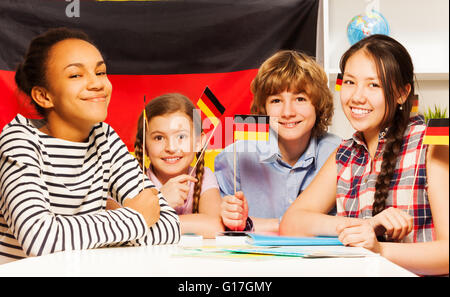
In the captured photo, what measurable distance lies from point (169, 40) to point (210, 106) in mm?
341

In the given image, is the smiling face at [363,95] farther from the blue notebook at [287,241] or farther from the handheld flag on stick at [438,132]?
the handheld flag on stick at [438,132]

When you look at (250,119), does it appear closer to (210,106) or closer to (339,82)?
(210,106)

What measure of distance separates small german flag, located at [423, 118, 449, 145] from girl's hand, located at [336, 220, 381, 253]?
0.32 m

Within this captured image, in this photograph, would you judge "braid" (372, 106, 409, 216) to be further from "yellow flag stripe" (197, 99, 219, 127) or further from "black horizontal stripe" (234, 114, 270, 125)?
"yellow flag stripe" (197, 99, 219, 127)

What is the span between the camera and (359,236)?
3.92 feet

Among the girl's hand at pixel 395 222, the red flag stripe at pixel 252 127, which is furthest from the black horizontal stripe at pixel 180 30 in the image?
the girl's hand at pixel 395 222

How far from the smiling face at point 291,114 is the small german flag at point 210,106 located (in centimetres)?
18

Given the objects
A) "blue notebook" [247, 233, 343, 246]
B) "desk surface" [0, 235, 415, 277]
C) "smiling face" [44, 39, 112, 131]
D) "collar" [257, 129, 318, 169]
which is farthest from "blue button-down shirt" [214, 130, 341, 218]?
"desk surface" [0, 235, 415, 277]

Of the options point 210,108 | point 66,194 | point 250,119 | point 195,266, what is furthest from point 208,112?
point 195,266

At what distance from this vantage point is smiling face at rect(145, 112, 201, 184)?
6.09ft

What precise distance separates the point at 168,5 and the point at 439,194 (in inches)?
48.9

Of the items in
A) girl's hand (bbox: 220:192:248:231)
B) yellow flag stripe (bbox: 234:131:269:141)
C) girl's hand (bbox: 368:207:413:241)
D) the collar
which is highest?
yellow flag stripe (bbox: 234:131:269:141)

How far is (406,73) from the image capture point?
164 centimetres
